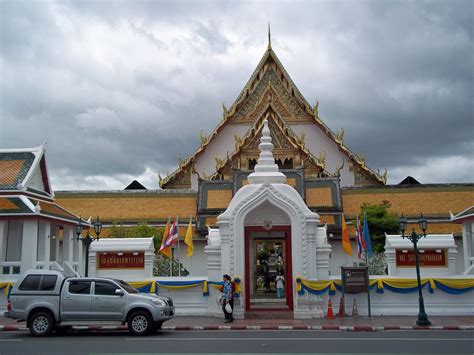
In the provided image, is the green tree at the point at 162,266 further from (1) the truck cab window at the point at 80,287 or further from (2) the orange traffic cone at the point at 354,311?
(1) the truck cab window at the point at 80,287

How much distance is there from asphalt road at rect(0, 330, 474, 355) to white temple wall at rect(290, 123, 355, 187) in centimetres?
2203

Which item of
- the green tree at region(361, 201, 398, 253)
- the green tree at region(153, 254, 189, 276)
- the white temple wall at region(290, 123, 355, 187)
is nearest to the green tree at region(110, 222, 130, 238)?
the green tree at region(153, 254, 189, 276)

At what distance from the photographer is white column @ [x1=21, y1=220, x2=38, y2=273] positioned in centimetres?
1752

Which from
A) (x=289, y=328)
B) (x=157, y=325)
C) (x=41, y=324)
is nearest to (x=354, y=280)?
(x=289, y=328)

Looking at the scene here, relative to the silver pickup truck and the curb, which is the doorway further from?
the silver pickup truck

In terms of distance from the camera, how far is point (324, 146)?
1405 inches

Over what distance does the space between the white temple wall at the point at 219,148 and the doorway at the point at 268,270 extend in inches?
325

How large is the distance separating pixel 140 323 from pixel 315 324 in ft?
15.2

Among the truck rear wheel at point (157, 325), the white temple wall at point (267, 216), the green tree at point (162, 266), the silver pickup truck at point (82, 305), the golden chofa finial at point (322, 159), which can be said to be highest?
the golden chofa finial at point (322, 159)

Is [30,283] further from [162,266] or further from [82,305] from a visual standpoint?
[162,266]

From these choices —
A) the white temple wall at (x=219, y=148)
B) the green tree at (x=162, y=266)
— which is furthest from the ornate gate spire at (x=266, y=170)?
the white temple wall at (x=219, y=148)

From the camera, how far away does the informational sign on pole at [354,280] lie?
16.1 meters

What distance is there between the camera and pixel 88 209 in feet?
96.9

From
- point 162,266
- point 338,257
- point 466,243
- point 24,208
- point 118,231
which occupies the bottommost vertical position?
point 162,266
